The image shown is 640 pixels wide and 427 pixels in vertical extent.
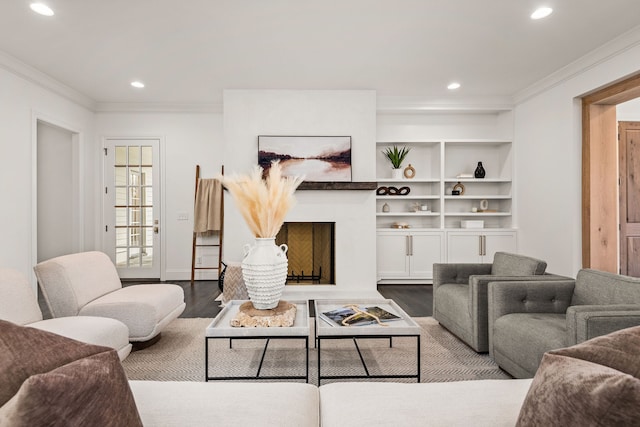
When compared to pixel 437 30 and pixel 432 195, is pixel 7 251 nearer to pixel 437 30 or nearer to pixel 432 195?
pixel 437 30

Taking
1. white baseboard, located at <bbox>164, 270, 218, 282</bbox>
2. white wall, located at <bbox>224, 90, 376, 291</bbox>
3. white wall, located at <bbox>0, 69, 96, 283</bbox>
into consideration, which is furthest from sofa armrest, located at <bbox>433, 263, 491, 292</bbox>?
white wall, located at <bbox>0, 69, 96, 283</bbox>

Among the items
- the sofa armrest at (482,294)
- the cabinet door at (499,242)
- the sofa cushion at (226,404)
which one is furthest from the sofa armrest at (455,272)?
the sofa cushion at (226,404)

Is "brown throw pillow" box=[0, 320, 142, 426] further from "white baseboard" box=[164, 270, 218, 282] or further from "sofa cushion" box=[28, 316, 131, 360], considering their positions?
"white baseboard" box=[164, 270, 218, 282]

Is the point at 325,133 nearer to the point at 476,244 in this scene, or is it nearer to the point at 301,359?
the point at 476,244

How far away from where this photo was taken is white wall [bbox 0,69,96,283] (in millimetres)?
3652

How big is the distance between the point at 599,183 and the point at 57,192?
6834mm

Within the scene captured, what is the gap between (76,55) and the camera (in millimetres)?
3576

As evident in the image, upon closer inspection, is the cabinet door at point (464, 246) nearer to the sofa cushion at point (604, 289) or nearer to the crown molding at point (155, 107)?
the sofa cushion at point (604, 289)

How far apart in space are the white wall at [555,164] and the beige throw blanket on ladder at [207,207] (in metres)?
4.40

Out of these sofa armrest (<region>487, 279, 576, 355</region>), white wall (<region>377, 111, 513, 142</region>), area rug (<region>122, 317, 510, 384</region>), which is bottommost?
area rug (<region>122, 317, 510, 384</region>)

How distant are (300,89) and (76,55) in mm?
2456

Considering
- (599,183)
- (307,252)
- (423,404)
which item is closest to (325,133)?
(307,252)

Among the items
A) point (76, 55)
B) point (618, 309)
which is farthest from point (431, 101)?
point (76, 55)

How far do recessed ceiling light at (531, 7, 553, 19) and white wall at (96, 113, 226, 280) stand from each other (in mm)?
4091
